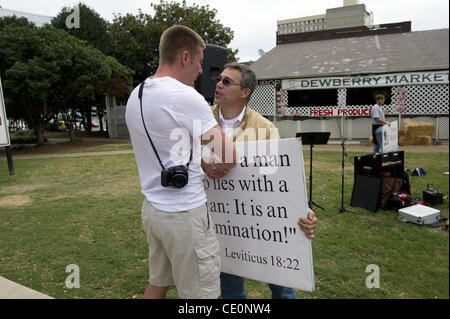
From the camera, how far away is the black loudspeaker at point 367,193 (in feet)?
19.1

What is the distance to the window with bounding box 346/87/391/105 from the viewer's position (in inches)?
650

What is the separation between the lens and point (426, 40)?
17.2 meters

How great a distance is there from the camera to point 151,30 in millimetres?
23844

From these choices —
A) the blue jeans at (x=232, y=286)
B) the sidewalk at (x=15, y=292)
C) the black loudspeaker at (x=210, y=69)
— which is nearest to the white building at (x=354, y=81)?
the black loudspeaker at (x=210, y=69)

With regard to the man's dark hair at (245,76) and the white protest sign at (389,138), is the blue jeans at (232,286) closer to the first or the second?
the man's dark hair at (245,76)

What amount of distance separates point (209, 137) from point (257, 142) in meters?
0.50

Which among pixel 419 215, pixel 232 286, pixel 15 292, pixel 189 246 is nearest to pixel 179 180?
pixel 189 246

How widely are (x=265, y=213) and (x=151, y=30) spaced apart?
24.1m

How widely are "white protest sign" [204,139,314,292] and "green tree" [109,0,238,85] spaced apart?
23096 mm

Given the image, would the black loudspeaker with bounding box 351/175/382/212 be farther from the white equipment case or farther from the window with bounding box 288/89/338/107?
the window with bounding box 288/89/338/107

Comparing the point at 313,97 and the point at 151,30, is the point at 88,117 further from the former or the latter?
the point at 313,97

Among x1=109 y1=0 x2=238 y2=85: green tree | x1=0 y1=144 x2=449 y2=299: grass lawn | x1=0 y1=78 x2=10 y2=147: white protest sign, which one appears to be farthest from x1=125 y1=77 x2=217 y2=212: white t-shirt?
x1=109 y1=0 x2=238 y2=85: green tree
